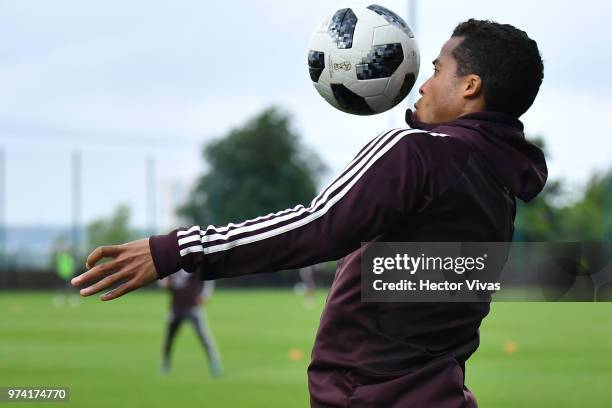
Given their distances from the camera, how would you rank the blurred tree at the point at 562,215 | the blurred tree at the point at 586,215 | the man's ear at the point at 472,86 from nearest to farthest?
the man's ear at the point at 472,86 < the blurred tree at the point at 562,215 < the blurred tree at the point at 586,215

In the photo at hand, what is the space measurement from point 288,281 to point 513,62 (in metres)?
45.3

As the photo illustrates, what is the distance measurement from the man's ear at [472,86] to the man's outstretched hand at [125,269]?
1.09 metres

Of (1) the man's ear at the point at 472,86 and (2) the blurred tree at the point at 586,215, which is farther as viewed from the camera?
(2) the blurred tree at the point at 586,215

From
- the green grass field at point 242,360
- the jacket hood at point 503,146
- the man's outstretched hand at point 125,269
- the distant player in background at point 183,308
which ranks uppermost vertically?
the jacket hood at point 503,146

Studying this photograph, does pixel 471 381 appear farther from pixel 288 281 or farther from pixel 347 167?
pixel 288 281

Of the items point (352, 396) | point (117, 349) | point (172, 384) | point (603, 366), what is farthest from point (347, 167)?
point (117, 349)

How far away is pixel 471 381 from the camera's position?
489 inches

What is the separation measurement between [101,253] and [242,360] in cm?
1242

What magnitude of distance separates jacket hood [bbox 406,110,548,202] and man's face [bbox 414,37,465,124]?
6cm

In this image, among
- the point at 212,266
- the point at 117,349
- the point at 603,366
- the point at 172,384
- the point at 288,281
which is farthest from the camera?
the point at 288,281

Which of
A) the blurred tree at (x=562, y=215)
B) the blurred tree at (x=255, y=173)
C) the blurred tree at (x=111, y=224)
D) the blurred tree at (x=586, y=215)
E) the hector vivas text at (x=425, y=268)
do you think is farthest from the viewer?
the blurred tree at (x=111, y=224)

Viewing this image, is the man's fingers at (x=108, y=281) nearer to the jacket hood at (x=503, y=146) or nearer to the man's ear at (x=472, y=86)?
the jacket hood at (x=503, y=146)

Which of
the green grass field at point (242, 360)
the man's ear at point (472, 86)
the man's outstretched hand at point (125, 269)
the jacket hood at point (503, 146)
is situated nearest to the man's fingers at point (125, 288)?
the man's outstretched hand at point (125, 269)

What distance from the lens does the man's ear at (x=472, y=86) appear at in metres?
2.99
